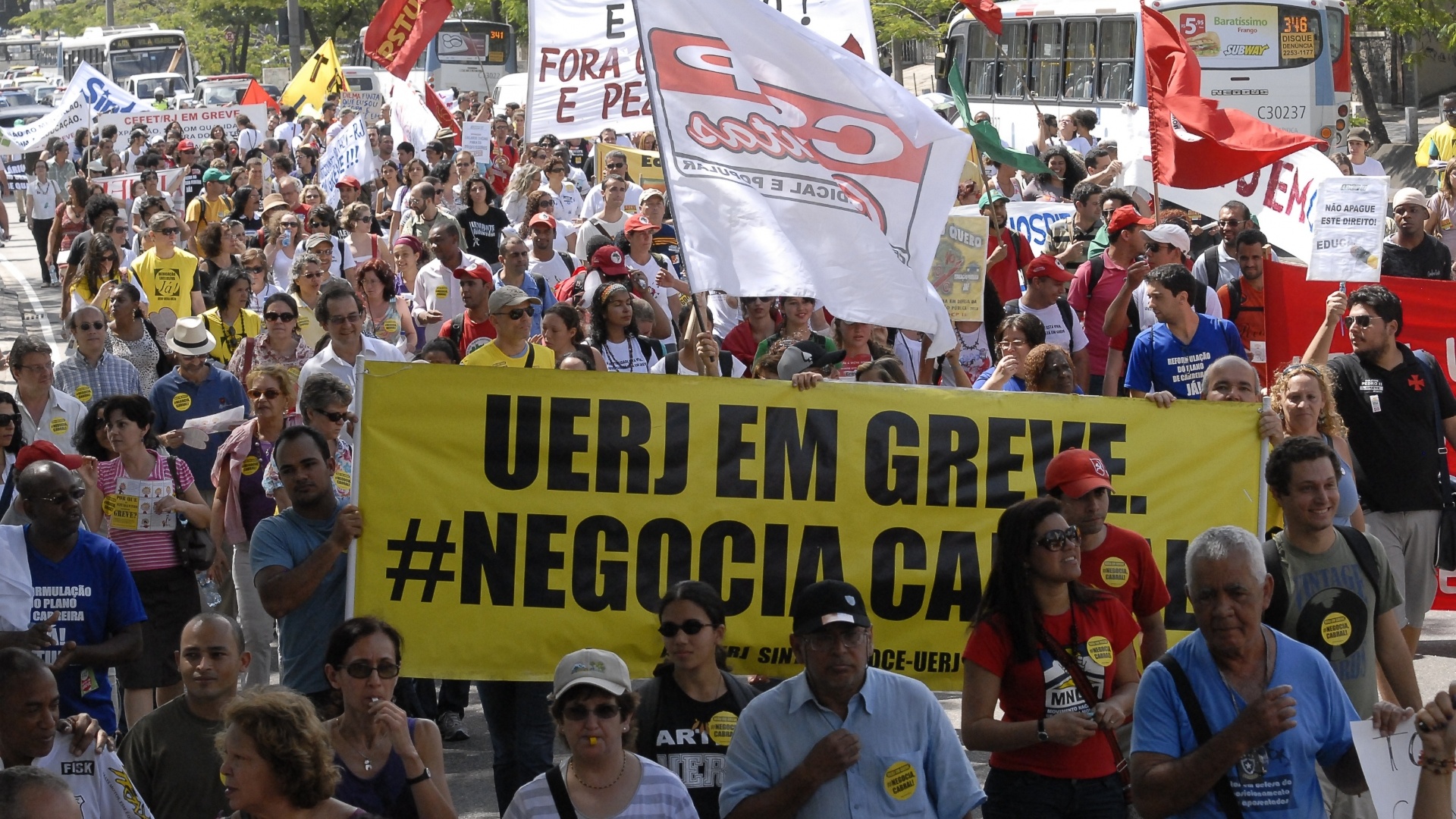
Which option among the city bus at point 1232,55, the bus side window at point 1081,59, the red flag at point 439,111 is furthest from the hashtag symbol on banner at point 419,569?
the bus side window at point 1081,59

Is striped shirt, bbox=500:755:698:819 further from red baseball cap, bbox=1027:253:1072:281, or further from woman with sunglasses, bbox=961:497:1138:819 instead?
red baseball cap, bbox=1027:253:1072:281

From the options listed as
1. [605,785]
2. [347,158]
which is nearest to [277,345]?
[605,785]

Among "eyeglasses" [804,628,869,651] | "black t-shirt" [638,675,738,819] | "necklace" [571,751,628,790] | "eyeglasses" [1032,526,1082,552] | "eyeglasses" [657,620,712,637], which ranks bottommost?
"black t-shirt" [638,675,738,819]

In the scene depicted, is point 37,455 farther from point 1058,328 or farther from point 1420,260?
point 1420,260

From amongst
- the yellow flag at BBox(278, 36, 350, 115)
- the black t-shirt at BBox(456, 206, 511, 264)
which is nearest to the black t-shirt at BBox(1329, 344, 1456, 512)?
the black t-shirt at BBox(456, 206, 511, 264)

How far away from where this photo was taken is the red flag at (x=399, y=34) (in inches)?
747

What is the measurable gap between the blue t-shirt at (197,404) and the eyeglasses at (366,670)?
3.97m

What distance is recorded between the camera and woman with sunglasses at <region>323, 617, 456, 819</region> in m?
4.80

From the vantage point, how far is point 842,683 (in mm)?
4711

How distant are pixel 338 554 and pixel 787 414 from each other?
1.67 m

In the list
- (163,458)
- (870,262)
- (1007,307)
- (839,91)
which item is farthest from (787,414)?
(1007,307)

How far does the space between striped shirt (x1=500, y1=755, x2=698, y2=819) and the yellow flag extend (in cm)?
2336

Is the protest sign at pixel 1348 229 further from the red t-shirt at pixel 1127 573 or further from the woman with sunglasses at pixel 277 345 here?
the woman with sunglasses at pixel 277 345

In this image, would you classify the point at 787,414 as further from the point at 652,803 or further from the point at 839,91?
the point at 652,803
